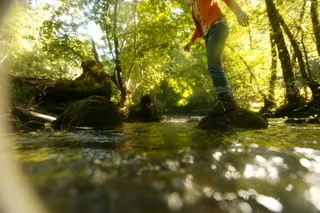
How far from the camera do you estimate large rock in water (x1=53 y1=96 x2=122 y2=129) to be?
4.83 m

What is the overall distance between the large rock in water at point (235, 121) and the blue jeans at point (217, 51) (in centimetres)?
A: 44

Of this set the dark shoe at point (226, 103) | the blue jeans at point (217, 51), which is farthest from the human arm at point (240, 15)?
the dark shoe at point (226, 103)

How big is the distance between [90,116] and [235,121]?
112 inches

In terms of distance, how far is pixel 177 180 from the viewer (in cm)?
136

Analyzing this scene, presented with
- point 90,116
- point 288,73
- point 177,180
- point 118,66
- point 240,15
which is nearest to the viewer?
point 177,180

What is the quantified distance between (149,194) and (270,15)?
9.52 meters

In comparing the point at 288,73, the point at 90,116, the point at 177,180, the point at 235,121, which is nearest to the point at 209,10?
the point at 235,121

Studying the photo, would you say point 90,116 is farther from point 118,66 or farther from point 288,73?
point 118,66

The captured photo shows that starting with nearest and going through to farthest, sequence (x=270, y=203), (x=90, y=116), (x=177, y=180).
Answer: (x=270, y=203), (x=177, y=180), (x=90, y=116)

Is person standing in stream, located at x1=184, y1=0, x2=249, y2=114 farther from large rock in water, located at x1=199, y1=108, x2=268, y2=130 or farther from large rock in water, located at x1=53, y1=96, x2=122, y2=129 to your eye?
large rock in water, located at x1=53, y1=96, x2=122, y2=129

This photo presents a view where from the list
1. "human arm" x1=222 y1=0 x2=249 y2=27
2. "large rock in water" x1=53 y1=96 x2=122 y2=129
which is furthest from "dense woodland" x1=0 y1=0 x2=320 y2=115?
"large rock in water" x1=53 y1=96 x2=122 y2=129

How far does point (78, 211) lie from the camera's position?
3.45 feet

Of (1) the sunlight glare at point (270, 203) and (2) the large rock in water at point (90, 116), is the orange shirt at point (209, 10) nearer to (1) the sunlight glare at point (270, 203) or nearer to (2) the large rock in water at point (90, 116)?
(2) the large rock in water at point (90, 116)

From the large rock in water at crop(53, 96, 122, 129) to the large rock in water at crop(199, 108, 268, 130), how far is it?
2171 mm
